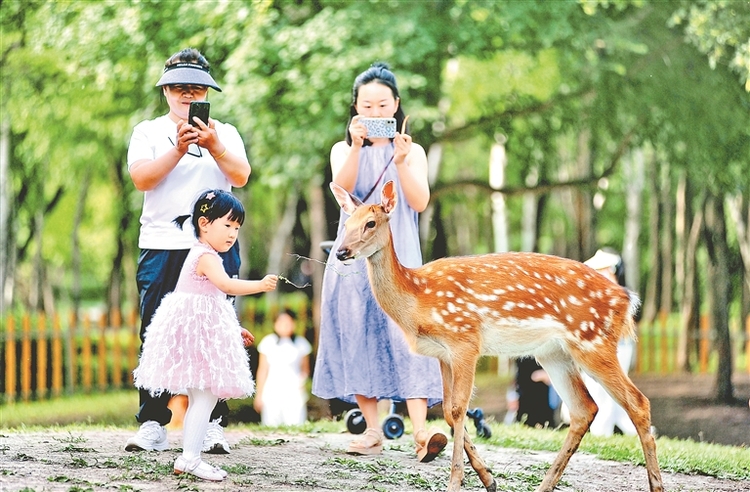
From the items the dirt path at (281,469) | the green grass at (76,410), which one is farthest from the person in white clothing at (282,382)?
the dirt path at (281,469)

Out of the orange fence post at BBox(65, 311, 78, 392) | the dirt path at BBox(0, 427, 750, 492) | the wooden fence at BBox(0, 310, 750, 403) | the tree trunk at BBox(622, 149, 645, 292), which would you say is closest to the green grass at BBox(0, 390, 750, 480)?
the dirt path at BBox(0, 427, 750, 492)

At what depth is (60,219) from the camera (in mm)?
27875

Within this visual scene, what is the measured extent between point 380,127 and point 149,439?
7.11 ft

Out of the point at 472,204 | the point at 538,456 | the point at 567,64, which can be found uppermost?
the point at 567,64

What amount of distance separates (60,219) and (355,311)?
23.0m

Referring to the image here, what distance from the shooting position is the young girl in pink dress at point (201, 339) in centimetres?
508

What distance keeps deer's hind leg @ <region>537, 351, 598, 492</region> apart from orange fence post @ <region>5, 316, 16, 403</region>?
38.6ft

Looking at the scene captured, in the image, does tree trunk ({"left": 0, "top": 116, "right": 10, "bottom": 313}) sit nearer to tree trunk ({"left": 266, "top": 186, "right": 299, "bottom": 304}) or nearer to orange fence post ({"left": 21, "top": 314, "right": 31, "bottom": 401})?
orange fence post ({"left": 21, "top": 314, "right": 31, "bottom": 401})

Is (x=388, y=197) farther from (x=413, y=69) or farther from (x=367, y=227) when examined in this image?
(x=413, y=69)

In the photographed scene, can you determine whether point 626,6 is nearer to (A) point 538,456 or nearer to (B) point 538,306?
(A) point 538,456

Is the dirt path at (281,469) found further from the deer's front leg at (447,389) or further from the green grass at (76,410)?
the green grass at (76,410)

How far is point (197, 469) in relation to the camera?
16.9 feet

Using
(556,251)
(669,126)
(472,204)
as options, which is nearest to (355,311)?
(669,126)

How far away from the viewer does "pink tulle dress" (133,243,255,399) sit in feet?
16.7
